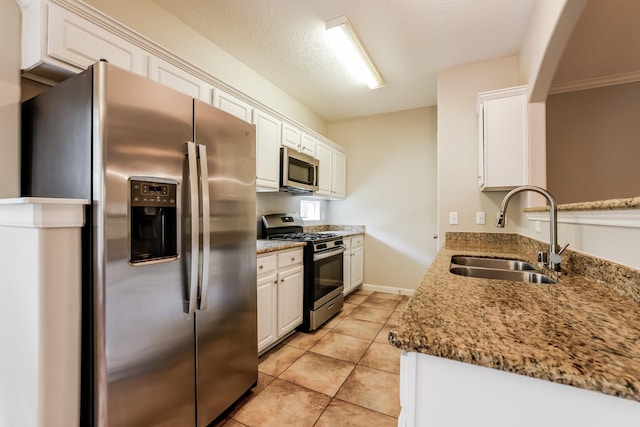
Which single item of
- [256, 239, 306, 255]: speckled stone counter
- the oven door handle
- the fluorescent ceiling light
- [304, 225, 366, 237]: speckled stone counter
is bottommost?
the oven door handle

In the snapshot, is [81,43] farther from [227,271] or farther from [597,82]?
[597,82]

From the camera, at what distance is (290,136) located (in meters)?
3.04

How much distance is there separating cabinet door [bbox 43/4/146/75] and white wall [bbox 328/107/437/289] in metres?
3.24

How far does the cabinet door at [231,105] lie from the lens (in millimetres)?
2113

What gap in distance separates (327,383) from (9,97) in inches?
93.7

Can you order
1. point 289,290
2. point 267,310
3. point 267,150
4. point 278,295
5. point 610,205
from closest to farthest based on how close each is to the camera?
point 610,205, point 267,310, point 278,295, point 289,290, point 267,150

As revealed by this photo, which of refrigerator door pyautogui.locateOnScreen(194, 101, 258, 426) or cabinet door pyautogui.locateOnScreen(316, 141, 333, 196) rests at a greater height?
cabinet door pyautogui.locateOnScreen(316, 141, 333, 196)

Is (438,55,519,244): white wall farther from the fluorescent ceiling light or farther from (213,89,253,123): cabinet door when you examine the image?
(213,89,253,123): cabinet door

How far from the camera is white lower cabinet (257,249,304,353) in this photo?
7.04 ft

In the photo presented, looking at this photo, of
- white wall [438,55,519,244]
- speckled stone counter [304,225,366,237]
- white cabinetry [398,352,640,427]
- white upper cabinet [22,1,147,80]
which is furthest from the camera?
speckled stone counter [304,225,366,237]

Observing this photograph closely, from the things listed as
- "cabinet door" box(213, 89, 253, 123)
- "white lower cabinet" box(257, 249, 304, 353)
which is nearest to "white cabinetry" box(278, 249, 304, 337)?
"white lower cabinet" box(257, 249, 304, 353)

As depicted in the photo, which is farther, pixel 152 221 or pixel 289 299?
pixel 289 299

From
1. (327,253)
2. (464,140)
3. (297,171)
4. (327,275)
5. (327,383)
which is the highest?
(464,140)

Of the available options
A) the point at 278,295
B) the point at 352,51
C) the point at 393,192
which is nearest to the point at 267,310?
the point at 278,295
